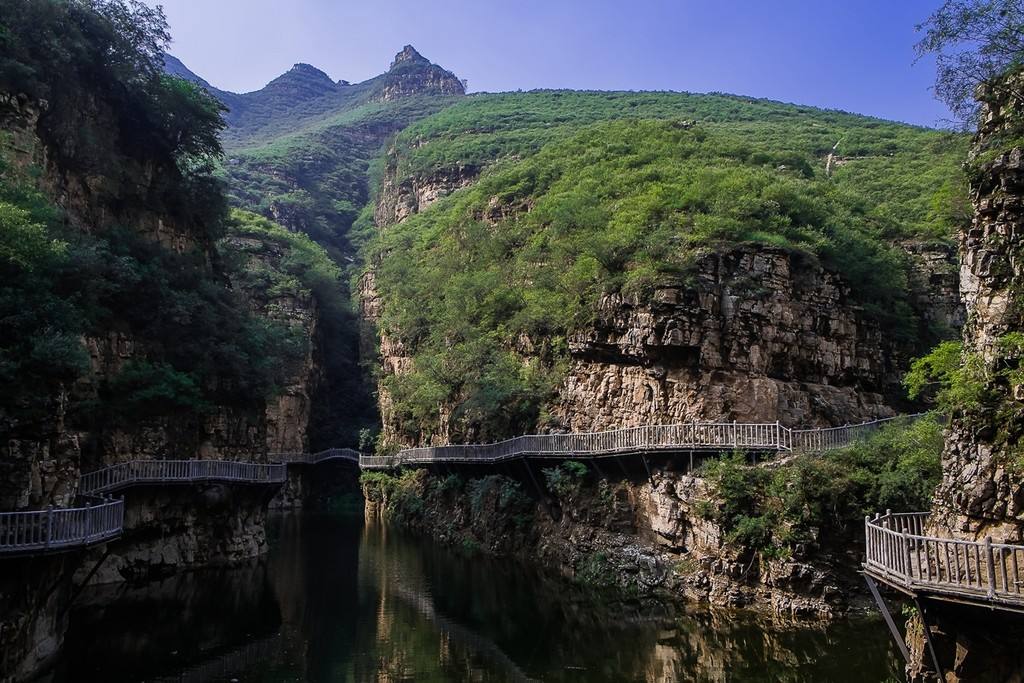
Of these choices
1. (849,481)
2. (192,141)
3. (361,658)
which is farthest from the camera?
(192,141)

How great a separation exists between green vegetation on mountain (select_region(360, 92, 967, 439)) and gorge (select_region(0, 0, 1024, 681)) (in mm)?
219

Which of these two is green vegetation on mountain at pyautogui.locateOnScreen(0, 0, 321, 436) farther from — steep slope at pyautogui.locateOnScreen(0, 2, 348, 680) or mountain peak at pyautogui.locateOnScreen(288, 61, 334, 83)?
mountain peak at pyautogui.locateOnScreen(288, 61, 334, 83)

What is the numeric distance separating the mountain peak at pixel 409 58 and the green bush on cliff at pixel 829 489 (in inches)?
5826

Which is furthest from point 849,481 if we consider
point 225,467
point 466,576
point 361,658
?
point 225,467

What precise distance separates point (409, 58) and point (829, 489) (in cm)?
15385

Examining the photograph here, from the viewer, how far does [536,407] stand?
32438 mm

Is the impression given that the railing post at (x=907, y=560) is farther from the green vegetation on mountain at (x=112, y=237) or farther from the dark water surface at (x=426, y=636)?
the green vegetation on mountain at (x=112, y=237)

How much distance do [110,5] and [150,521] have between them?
18.6m

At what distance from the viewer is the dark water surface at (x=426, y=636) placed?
52.0 feet

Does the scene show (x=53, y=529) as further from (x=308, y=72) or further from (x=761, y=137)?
→ (x=308, y=72)

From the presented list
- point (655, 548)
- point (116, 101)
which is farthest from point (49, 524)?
point (116, 101)

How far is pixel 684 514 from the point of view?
22.8 m

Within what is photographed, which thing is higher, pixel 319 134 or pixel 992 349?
pixel 319 134

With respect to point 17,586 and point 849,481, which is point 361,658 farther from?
point 849,481
